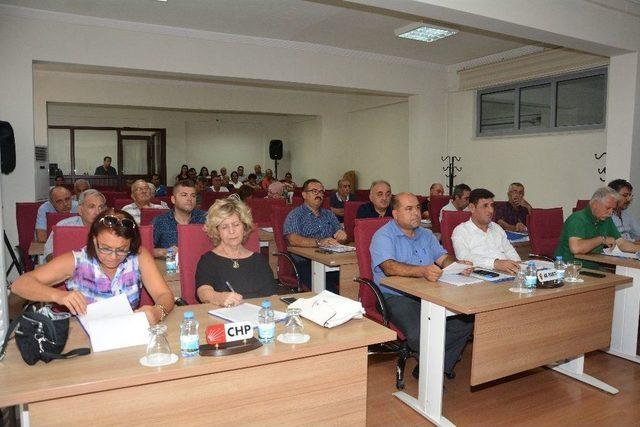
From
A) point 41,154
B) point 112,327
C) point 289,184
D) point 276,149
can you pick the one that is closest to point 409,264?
point 112,327

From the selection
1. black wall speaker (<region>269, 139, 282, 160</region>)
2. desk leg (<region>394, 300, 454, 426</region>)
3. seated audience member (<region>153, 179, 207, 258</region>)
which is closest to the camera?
desk leg (<region>394, 300, 454, 426</region>)

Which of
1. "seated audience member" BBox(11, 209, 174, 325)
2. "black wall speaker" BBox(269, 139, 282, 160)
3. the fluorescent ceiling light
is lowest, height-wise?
"seated audience member" BBox(11, 209, 174, 325)

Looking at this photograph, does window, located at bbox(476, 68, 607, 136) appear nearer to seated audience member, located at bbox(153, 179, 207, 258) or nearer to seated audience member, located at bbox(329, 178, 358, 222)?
seated audience member, located at bbox(329, 178, 358, 222)

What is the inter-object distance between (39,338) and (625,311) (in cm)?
418

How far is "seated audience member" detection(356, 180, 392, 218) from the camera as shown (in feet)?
17.1

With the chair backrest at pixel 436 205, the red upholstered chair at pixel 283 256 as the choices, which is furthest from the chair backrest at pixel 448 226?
the chair backrest at pixel 436 205

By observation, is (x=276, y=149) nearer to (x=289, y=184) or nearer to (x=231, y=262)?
(x=289, y=184)

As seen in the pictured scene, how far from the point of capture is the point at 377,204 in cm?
521

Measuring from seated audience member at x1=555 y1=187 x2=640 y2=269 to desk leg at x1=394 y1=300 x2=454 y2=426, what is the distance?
1874 mm

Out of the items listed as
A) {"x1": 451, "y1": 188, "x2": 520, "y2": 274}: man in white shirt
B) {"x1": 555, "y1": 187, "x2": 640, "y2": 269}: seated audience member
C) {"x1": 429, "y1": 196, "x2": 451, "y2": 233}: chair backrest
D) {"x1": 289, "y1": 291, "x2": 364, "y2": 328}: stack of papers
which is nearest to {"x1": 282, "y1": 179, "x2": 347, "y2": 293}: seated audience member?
{"x1": 451, "y1": 188, "x2": 520, "y2": 274}: man in white shirt

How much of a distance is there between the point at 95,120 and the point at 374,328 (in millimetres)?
13463

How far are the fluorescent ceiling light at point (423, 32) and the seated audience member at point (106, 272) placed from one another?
552 cm

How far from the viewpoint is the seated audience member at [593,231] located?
13.2 feet

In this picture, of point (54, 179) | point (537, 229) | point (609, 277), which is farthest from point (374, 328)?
point (54, 179)
